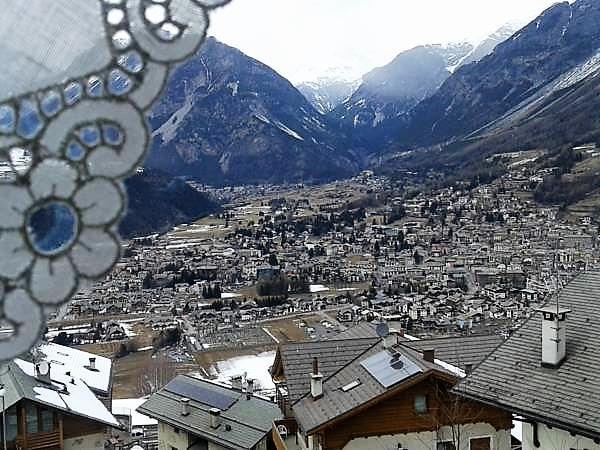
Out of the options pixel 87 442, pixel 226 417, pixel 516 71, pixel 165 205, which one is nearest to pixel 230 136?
pixel 165 205

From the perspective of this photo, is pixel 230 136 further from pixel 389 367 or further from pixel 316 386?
pixel 389 367

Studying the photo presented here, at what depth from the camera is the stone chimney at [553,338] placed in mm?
6648

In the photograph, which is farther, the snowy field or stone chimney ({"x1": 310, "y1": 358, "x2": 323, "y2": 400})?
the snowy field

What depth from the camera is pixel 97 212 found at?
1.25 metres

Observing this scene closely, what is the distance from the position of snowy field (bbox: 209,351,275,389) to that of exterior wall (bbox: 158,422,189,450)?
1255cm

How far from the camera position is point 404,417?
9078mm

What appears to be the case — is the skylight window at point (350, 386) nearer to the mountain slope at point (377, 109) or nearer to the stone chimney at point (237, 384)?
the stone chimney at point (237, 384)

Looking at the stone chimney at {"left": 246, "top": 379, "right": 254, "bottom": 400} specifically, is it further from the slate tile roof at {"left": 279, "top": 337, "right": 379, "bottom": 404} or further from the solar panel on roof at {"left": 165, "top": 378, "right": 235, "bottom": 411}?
the slate tile roof at {"left": 279, "top": 337, "right": 379, "bottom": 404}

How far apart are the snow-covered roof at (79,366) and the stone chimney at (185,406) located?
263 cm

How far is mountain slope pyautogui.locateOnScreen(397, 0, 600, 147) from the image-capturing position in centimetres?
12431

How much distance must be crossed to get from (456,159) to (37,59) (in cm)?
10176

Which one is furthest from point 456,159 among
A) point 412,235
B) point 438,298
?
→ point 438,298

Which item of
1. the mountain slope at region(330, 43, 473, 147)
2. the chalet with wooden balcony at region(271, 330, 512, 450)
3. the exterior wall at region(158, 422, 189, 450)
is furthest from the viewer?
the mountain slope at region(330, 43, 473, 147)

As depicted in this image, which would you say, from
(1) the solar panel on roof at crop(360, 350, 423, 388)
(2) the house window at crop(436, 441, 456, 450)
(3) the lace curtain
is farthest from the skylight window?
(3) the lace curtain
